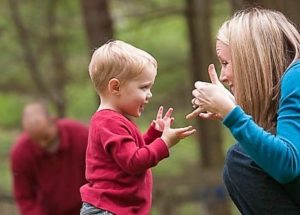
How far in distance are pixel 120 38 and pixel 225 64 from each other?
11014mm

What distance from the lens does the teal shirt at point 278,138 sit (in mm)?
2998

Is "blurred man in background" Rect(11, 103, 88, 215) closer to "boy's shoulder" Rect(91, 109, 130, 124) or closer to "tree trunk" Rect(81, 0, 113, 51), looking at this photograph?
"tree trunk" Rect(81, 0, 113, 51)

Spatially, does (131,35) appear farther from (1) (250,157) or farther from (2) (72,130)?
(1) (250,157)

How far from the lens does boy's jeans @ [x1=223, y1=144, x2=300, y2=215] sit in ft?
10.6

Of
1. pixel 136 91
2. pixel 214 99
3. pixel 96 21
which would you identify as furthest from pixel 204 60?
pixel 214 99

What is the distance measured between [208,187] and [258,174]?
29.0ft

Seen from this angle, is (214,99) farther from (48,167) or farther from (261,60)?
(48,167)

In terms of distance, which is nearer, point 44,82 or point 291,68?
point 291,68

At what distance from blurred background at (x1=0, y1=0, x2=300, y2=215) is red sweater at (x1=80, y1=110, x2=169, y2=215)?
8.85m

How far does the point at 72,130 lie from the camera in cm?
699

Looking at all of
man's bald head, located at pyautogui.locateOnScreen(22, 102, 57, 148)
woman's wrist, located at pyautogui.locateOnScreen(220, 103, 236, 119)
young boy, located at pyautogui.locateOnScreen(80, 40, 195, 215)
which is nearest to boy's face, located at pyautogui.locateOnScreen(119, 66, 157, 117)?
young boy, located at pyautogui.locateOnScreen(80, 40, 195, 215)

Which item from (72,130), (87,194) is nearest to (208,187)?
(72,130)

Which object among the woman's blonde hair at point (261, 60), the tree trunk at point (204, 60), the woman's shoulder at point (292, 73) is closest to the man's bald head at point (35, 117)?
the woman's blonde hair at point (261, 60)

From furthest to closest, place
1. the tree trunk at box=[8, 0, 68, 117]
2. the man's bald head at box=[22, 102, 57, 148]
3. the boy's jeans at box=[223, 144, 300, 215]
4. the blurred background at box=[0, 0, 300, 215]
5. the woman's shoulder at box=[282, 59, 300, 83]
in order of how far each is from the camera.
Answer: the tree trunk at box=[8, 0, 68, 117] → the blurred background at box=[0, 0, 300, 215] → the man's bald head at box=[22, 102, 57, 148] → the boy's jeans at box=[223, 144, 300, 215] → the woman's shoulder at box=[282, 59, 300, 83]
